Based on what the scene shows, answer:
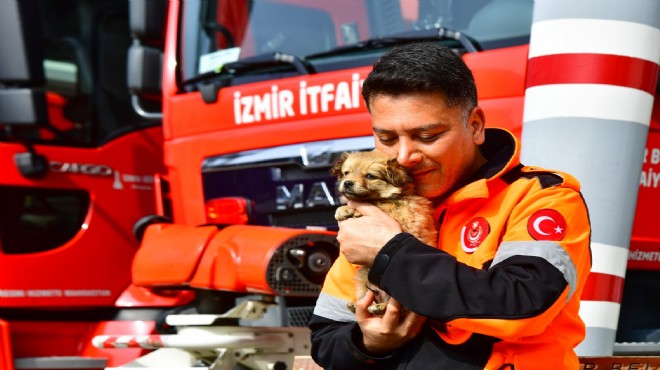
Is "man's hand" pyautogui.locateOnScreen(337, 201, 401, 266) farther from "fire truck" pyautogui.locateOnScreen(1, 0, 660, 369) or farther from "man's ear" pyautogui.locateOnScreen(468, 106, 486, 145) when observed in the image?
"fire truck" pyautogui.locateOnScreen(1, 0, 660, 369)

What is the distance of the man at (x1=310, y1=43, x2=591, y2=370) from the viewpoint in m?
1.40

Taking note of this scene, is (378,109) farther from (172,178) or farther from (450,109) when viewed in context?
(172,178)

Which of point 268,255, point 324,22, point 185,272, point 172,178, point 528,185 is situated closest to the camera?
point 528,185

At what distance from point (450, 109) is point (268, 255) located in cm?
164

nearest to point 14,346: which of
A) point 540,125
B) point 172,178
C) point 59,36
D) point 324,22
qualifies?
point 172,178

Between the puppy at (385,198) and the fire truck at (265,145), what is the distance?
1465 millimetres

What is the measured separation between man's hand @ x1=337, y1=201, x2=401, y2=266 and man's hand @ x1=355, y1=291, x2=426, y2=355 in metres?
0.09

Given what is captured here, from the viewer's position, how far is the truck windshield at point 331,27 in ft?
10.7

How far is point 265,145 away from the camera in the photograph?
3.78m

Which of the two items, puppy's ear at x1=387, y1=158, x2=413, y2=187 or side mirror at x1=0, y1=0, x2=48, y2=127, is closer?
puppy's ear at x1=387, y1=158, x2=413, y2=187

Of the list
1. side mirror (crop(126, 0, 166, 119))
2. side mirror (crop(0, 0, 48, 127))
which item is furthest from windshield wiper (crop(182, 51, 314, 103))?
side mirror (crop(0, 0, 48, 127))

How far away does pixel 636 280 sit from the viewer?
309cm

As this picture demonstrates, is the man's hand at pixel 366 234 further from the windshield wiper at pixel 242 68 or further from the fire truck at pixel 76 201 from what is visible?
the fire truck at pixel 76 201

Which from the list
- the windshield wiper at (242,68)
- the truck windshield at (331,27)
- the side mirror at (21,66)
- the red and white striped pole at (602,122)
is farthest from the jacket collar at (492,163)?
the side mirror at (21,66)
